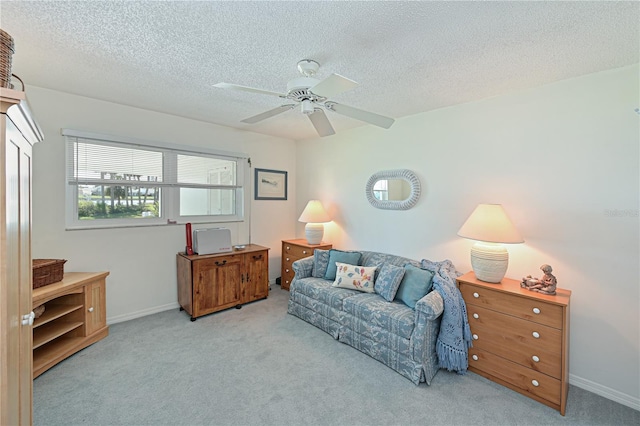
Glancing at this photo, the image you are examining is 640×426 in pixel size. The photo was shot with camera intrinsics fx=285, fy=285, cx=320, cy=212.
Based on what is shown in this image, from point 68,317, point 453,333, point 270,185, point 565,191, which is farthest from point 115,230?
point 565,191

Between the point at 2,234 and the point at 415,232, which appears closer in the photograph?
the point at 2,234

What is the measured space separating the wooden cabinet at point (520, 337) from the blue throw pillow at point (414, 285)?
0.91ft

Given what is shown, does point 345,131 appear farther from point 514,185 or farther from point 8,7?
point 8,7

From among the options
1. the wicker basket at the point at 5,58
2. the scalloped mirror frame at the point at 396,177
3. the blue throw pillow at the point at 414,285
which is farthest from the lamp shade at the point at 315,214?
the wicker basket at the point at 5,58

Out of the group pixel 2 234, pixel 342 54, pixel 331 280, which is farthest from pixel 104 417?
pixel 342 54

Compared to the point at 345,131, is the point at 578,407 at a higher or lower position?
lower

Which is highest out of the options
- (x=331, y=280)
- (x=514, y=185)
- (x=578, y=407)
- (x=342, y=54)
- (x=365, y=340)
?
(x=342, y=54)

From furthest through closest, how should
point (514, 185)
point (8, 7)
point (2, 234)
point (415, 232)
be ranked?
point (415, 232), point (514, 185), point (8, 7), point (2, 234)

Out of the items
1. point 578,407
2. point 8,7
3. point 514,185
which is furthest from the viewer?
point 514,185

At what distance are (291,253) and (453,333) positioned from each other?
2.49m

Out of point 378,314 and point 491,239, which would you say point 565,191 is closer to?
point 491,239

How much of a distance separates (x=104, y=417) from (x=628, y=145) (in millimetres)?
4007

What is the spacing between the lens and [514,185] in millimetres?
2555

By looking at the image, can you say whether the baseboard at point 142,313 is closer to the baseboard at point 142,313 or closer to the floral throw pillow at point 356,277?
the baseboard at point 142,313
